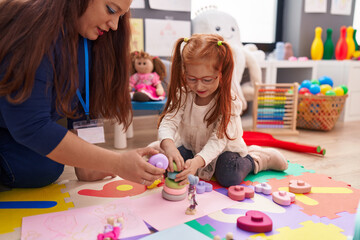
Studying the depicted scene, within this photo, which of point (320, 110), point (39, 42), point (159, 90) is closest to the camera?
point (39, 42)

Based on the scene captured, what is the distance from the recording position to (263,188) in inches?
43.7

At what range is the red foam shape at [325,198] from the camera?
99 cm

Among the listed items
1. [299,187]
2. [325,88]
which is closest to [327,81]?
[325,88]

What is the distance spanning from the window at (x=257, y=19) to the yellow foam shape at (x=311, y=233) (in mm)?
2166

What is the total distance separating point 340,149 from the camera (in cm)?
170

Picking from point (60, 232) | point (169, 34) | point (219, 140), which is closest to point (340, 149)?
point (219, 140)

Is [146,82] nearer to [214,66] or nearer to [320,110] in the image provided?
[214,66]

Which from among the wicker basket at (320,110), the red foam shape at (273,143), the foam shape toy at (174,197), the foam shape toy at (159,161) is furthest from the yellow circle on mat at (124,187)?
the wicker basket at (320,110)

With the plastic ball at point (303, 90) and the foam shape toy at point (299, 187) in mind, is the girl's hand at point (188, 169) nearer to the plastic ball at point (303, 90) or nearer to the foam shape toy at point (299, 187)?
the foam shape toy at point (299, 187)

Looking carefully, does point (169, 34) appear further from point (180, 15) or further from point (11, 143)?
point (11, 143)

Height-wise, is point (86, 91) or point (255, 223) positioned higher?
point (86, 91)

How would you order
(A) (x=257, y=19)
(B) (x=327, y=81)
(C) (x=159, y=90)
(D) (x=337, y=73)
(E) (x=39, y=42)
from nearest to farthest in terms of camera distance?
(E) (x=39, y=42), (C) (x=159, y=90), (B) (x=327, y=81), (D) (x=337, y=73), (A) (x=257, y=19)

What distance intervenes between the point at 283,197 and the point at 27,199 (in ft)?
2.64

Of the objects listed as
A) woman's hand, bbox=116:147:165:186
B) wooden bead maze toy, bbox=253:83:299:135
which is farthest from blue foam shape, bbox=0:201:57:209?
wooden bead maze toy, bbox=253:83:299:135
